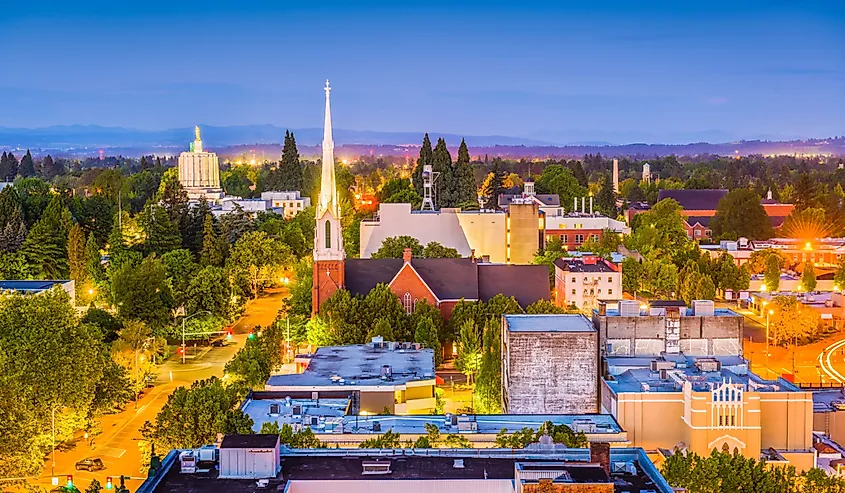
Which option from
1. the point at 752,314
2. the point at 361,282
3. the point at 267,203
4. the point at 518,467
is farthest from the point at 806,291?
the point at 267,203

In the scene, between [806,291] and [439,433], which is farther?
[806,291]

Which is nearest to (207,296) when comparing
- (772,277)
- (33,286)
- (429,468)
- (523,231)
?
(33,286)

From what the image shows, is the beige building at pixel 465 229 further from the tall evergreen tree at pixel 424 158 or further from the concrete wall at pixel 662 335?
the concrete wall at pixel 662 335

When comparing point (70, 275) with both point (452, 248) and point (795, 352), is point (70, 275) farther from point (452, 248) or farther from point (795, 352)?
point (795, 352)

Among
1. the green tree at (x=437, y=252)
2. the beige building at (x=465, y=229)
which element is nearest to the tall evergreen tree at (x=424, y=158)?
the beige building at (x=465, y=229)

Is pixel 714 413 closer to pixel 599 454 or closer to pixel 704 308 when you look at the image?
pixel 704 308

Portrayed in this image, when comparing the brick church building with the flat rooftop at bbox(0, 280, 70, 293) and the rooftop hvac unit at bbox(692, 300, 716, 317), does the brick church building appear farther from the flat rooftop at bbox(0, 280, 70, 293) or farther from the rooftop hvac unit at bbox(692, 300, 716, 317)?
the rooftop hvac unit at bbox(692, 300, 716, 317)
